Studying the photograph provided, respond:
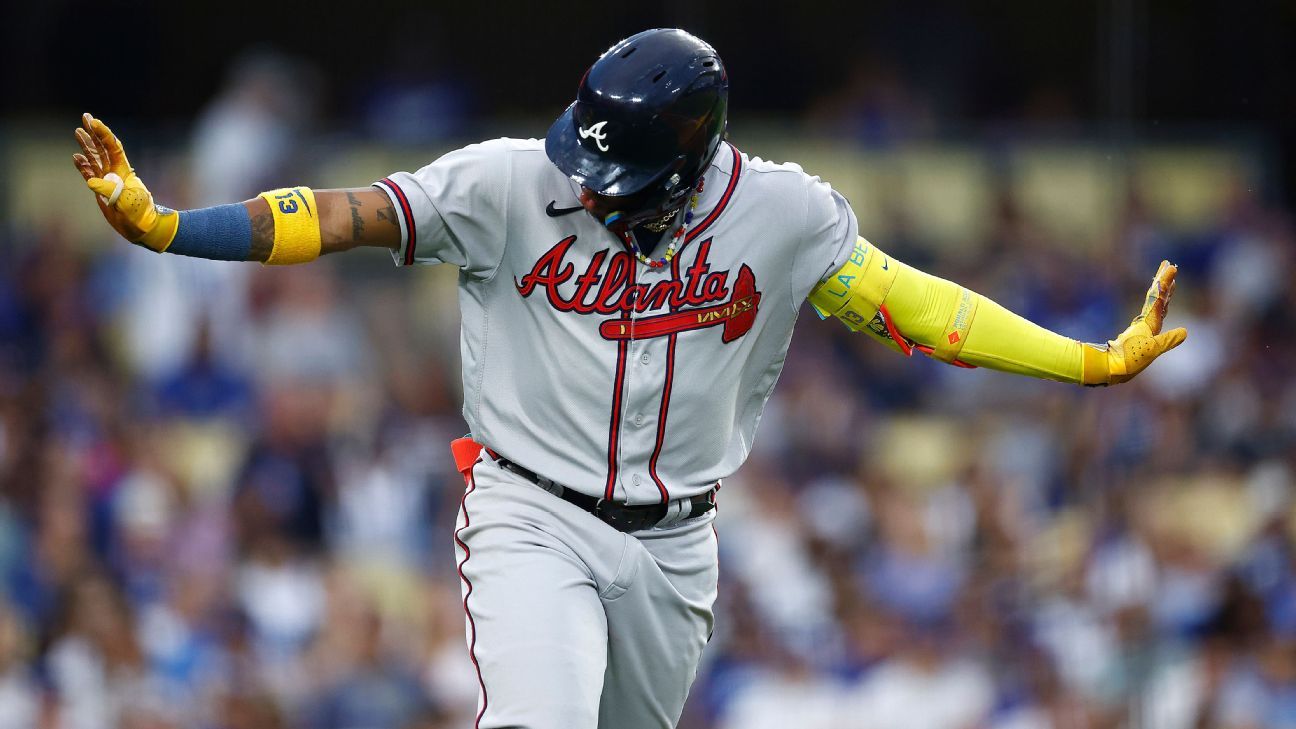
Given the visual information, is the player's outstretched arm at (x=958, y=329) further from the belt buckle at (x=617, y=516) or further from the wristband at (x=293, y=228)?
the wristband at (x=293, y=228)

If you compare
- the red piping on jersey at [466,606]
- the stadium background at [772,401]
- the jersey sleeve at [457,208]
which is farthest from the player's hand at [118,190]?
the stadium background at [772,401]

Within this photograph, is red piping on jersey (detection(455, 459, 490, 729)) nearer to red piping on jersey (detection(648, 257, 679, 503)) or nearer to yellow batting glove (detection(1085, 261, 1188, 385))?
red piping on jersey (detection(648, 257, 679, 503))

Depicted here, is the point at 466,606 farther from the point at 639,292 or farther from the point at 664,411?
the point at 639,292

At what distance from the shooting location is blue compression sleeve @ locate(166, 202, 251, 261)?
3.04 m

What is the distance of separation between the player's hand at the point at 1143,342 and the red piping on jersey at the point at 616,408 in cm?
100

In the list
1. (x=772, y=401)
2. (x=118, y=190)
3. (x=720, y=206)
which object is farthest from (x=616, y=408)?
(x=772, y=401)

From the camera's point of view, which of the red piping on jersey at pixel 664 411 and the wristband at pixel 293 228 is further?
the red piping on jersey at pixel 664 411

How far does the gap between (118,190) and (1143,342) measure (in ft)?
6.62

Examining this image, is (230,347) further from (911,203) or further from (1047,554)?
(1047,554)

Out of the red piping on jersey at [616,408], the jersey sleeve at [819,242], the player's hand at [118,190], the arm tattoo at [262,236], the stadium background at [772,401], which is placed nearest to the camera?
the player's hand at [118,190]

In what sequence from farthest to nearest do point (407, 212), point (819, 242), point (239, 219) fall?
point (819, 242) < point (407, 212) < point (239, 219)

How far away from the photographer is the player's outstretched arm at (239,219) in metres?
2.98

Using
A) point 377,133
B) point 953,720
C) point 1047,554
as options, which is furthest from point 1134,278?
point 377,133

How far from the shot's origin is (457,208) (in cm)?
324
